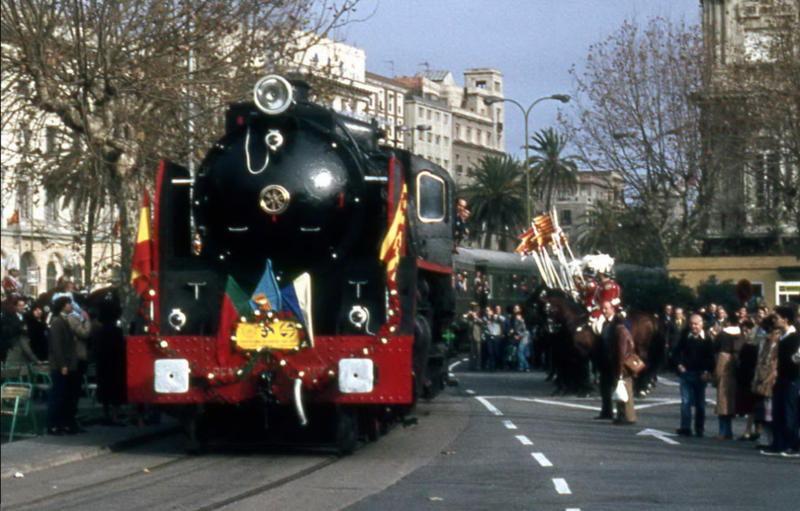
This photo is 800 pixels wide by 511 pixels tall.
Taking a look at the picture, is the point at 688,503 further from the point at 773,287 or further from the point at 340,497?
the point at 773,287

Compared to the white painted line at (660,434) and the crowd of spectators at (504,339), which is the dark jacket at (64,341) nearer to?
the white painted line at (660,434)

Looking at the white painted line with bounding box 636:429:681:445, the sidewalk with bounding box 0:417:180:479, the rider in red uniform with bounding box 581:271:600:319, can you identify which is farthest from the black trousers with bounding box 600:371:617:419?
the sidewalk with bounding box 0:417:180:479

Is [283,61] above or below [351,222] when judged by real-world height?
above

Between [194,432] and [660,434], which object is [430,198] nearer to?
[660,434]

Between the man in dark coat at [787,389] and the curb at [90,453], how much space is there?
23.6 ft

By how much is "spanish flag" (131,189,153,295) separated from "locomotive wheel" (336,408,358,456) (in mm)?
2355

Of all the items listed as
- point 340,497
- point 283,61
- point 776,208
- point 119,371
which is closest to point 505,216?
point 776,208

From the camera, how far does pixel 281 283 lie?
608 inches

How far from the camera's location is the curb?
14.3 metres

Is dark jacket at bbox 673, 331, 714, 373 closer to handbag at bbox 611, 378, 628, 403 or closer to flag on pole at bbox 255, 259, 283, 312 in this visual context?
handbag at bbox 611, 378, 628, 403

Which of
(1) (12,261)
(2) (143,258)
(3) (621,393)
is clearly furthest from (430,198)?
(1) (12,261)

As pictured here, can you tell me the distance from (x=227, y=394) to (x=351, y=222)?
2.12 meters

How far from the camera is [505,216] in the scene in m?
94.3

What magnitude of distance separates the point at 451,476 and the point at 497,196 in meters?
80.1
